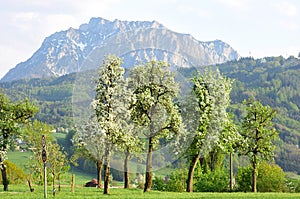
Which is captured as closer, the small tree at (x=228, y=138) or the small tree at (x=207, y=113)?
the small tree at (x=207, y=113)

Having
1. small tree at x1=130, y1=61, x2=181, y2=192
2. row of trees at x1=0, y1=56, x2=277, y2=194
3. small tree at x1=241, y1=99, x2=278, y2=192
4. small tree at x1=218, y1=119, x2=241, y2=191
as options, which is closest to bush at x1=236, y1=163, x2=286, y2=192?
small tree at x1=241, y1=99, x2=278, y2=192

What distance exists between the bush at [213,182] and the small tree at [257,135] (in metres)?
8.32

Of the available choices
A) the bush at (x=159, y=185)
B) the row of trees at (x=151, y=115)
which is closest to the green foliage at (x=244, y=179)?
the bush at (x=159, y=185)

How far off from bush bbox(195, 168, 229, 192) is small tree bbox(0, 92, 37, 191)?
30.4 metres

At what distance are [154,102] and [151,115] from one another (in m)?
1.43

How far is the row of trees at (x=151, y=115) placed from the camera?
114ft

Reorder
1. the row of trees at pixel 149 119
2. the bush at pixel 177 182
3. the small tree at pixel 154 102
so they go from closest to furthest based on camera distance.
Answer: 1. the row of trees at pixel 149 119
2. the small tree at pixel 154 102
3. the bush at pixel 177 182

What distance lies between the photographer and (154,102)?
37.8 meters

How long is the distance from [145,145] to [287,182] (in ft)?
131

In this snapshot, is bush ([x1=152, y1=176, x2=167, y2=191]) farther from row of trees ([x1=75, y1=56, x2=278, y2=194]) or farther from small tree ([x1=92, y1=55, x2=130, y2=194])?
small tree ([x1=92, y1=55, x2=130, y2=194])

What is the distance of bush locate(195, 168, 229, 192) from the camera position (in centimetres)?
6238

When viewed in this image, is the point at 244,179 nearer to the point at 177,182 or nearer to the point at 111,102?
the point at 177,182

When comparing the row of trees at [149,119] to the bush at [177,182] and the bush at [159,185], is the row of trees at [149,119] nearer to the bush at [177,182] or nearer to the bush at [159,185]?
the bush at [177,182]

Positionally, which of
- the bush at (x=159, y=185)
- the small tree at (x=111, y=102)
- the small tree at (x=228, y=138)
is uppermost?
the small tree at (x=111, y=102)
